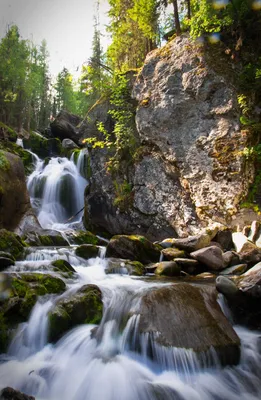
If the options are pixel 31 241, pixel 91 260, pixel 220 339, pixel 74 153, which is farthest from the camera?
pixel 74 153

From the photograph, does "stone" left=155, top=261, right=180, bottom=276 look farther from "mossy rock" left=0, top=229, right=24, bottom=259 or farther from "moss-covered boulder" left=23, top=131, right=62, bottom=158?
"moss-covered boulder" left=23, top=131, right=62, bottom=158

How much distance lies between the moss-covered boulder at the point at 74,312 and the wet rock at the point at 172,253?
3885 millimetres

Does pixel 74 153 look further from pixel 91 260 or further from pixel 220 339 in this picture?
pixel 220 339

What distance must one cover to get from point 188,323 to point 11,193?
1006 cm

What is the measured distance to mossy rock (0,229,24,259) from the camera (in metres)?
7.64

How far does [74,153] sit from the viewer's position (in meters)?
21.2

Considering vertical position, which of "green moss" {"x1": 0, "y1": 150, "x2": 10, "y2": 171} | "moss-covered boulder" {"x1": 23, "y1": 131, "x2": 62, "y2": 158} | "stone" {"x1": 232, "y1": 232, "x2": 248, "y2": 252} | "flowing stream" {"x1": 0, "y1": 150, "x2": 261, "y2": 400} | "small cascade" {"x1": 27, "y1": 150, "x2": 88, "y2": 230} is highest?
"moss-covered boulder" {"x1": 23, "y1": 131, "x2": 62, "y2": 158}

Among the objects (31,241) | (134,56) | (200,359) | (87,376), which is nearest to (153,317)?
(200,359)

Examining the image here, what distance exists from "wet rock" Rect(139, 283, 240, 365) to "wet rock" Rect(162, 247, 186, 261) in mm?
3488

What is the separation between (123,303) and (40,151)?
22.1m

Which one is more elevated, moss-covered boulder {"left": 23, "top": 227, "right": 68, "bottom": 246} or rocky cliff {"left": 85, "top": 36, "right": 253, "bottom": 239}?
rocky cliff {"left": 85, "top": 36, "right": 253, "bottom": 239}

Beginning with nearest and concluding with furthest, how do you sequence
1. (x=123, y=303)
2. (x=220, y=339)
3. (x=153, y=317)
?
(x=220, y=339), (x=153, y=317), (x=123, y=303)

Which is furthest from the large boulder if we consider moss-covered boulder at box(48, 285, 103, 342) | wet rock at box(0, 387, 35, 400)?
wet rock at box(0, 387, 35, 400)

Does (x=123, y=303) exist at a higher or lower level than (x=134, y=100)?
lower
